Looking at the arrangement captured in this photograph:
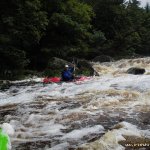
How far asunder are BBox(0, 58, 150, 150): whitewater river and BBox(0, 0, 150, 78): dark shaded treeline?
6070mm

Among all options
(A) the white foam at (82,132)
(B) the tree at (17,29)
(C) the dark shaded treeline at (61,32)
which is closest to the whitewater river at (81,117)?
(A) the white foam at (82,132)

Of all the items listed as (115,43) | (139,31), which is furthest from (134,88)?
(139,31)

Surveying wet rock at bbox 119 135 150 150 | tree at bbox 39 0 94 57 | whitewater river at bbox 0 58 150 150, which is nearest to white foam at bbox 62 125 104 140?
whitewater river at bbox 0 58 150 150

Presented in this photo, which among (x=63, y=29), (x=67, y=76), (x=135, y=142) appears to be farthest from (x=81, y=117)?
(x=63, y=29)

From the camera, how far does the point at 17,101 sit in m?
11.1

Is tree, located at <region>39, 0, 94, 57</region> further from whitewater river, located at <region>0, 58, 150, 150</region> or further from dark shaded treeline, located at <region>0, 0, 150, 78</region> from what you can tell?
whitewater river, located at <region>0, 58, 150, 150</region>

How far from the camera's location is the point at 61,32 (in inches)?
947

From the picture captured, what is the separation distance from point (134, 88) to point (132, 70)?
21.1ft

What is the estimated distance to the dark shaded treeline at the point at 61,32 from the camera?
19000mm

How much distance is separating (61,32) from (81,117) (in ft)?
53.1

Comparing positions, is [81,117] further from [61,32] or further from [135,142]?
[61,32]

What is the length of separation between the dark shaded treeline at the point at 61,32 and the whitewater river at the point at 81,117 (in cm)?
607

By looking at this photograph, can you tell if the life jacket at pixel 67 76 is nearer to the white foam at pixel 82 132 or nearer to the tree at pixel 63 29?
the white foam at pixel 82 132

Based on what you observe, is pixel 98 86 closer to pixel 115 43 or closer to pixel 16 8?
pixel 16 8
